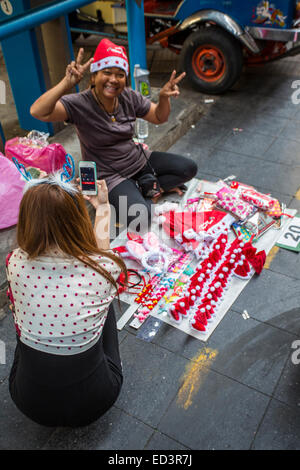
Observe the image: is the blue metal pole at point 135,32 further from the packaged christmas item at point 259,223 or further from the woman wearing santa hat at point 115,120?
the packaged christmas item at point 259,223

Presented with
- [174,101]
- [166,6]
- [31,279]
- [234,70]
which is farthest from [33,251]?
[166,6]

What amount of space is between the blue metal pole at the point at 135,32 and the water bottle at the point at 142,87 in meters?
0.12

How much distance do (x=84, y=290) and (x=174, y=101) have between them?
12.2ft

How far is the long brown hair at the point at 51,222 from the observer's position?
1.61m

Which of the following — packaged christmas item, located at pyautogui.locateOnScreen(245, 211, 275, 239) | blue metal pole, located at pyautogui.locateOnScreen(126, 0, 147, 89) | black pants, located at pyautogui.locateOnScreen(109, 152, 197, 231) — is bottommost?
packaged christmas item, located at pyautogui.locateOnScreen(245, 211, 275, 239)

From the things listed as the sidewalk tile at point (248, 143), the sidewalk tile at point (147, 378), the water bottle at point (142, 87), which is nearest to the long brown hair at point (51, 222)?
the sidewalk tile at point (147, 378)

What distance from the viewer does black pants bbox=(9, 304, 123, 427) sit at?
1809 mm

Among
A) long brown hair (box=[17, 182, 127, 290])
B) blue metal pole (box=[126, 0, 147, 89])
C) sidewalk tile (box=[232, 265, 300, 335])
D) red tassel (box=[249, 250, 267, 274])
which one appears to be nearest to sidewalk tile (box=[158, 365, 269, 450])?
sidewalk tile (box=[232, 265, 300, 335])

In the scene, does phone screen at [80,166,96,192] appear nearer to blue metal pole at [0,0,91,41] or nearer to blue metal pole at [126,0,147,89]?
blue metal pole at [0,0,91,41]

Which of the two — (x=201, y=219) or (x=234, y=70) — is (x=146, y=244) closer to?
(x=201, y=219)

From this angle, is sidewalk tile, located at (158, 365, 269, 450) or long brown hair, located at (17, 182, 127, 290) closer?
long brown hair, located at (17, 182, 127, 290)

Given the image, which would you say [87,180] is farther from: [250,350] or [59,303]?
[250,350]

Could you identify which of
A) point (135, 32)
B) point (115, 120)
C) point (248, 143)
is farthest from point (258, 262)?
point (135, 32)

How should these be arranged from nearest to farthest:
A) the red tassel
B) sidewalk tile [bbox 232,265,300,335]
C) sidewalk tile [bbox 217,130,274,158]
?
sidewalk tile [bbox 232,265,300,335] < the red tassel < sidewalk tile [bbox 217,130,274,158]
